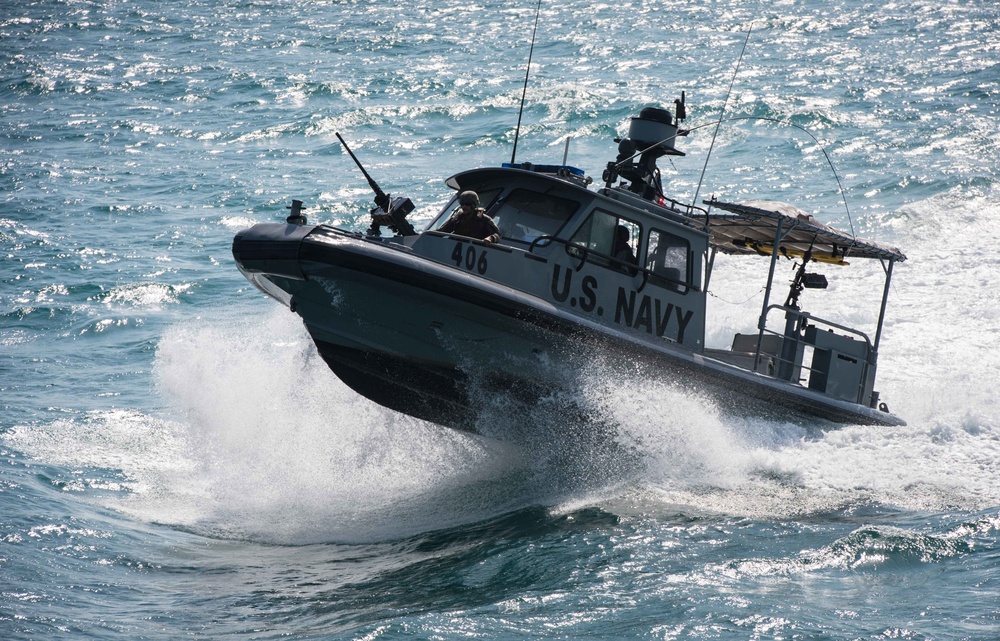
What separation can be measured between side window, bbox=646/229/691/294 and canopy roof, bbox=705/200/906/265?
1.69ft

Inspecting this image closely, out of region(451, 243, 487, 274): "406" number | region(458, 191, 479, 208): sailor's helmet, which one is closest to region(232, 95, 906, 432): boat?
region(451, 243, 487, 274): "406" number

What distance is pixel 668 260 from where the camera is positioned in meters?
9.82

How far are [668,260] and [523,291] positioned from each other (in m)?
1.75

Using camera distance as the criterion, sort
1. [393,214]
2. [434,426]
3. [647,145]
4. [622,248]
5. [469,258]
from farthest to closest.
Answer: [647,145], [434,426], [622,248], [393,214], [469,258]

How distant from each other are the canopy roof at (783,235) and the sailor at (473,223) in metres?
2.22

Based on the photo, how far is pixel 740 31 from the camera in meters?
34.2

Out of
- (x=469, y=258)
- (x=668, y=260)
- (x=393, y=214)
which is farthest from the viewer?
(x=668, y=260)

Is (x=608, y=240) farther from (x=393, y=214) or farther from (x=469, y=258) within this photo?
(x=393, y=214)

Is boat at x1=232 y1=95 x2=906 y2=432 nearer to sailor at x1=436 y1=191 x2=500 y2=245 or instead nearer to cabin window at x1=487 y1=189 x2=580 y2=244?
cabin window at x1=487 y1=189 x2=580 y2=244

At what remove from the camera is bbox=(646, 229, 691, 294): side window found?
9.71 metres

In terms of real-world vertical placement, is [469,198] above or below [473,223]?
above

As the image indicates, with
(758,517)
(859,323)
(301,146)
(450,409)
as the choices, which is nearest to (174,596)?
(450,409)

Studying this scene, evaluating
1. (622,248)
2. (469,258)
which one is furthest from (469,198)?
(622,248)

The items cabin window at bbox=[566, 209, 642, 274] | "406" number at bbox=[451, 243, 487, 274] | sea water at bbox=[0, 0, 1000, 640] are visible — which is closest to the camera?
sea water at bbox=[0, 0, 1000, 640]
